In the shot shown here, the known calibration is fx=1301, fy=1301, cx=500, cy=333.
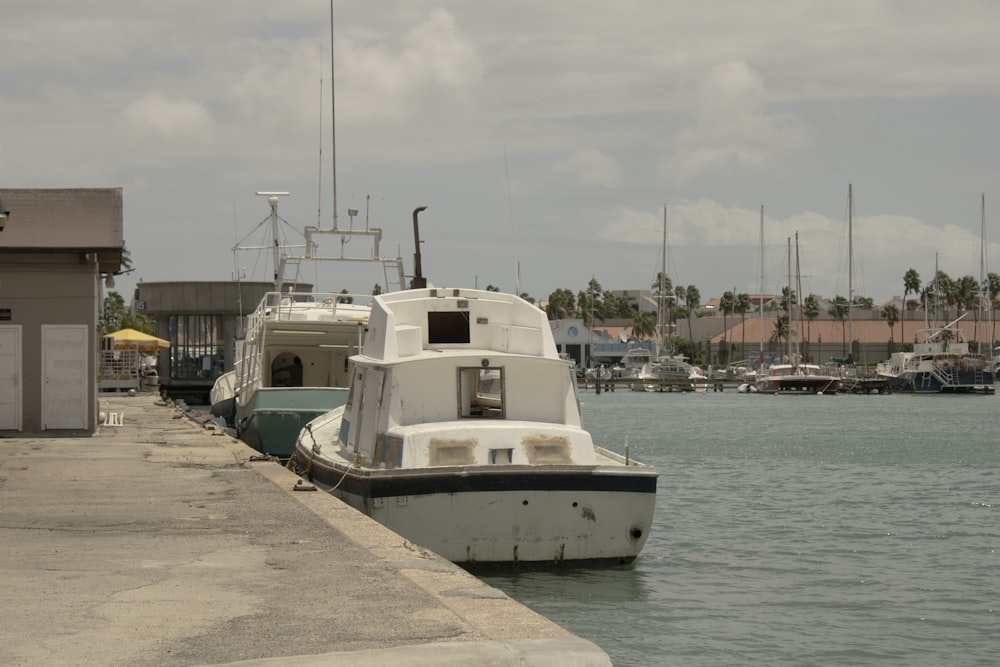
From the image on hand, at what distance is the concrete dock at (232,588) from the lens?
26.2 ft

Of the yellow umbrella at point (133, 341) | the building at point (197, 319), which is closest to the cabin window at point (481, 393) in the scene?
the yellow umbrella at point (133, 341)

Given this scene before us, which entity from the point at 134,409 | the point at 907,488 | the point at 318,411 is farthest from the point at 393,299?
the point at 134,409

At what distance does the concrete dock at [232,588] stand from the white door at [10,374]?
881 centimetres

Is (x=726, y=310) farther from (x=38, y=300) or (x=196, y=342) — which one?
(x=38, y=300)

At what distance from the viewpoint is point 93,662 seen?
25.3ft

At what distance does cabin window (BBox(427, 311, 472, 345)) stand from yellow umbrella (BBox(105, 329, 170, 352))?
3617 centimetres

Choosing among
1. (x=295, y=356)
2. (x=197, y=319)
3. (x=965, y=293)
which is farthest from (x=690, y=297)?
(x=295, y=356)

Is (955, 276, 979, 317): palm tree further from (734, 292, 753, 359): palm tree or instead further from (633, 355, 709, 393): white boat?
(633, 355, 709, 393): white boat

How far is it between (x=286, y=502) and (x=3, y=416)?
42.4ft

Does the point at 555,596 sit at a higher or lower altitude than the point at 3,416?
lower

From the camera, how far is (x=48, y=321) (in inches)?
1037

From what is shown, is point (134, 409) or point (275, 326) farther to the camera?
point (134, 409)

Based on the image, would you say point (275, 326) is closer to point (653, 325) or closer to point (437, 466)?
point (437, 466)

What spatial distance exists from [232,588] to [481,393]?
26.6 feet
